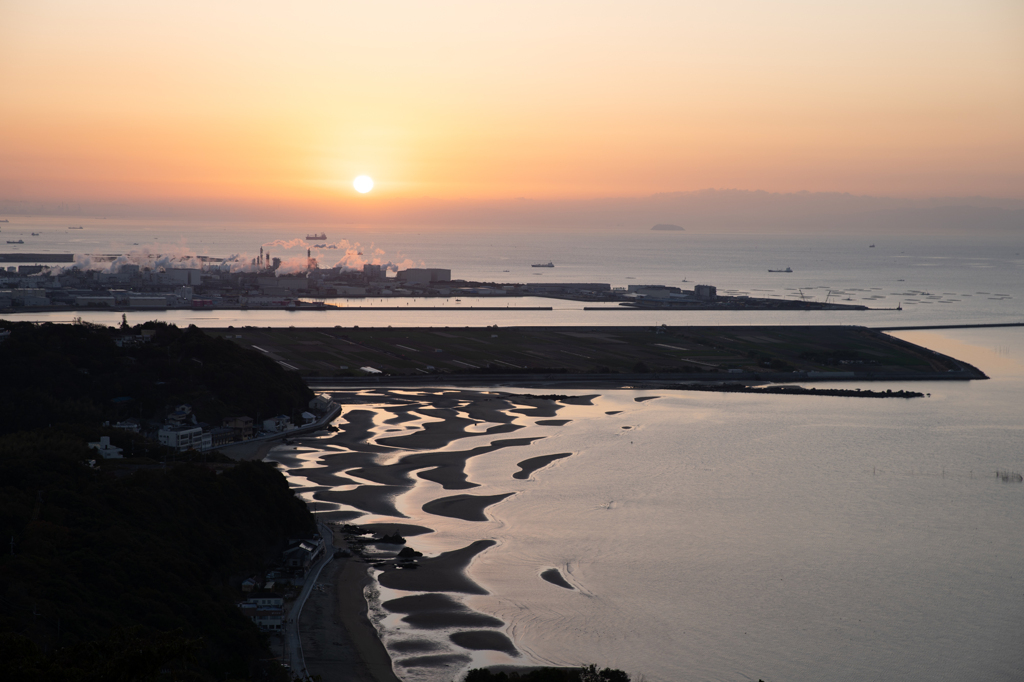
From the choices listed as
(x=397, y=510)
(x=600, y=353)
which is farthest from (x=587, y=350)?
(x=397, y=510)

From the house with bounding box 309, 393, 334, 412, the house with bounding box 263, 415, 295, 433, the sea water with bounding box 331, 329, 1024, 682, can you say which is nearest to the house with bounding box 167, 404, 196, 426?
the house with bounding box 263, 415, 295, 433

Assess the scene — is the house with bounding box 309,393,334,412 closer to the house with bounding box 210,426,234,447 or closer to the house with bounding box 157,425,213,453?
the house with bounding box 210,426,234,447

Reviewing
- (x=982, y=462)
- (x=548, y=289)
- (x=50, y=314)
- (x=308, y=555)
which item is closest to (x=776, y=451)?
(x=982, y=462)

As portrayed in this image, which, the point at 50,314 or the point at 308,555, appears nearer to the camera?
the point at 308,555

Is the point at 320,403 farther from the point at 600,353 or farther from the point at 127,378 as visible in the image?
the point at 600,353

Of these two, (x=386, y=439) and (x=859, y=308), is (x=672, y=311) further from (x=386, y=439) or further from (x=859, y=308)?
(x=386, y=439)

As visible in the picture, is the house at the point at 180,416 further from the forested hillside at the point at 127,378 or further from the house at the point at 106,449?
the house at the point at 106,449
